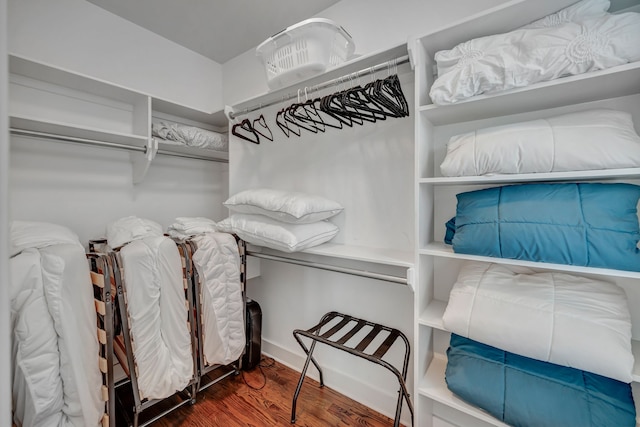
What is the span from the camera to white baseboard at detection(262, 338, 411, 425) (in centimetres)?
150

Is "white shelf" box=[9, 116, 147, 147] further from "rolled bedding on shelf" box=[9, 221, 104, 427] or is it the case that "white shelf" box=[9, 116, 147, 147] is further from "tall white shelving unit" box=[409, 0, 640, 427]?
"tall white shelving unit" box=[409, 0, 640, 427]

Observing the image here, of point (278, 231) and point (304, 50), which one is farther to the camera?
point (278, 231)

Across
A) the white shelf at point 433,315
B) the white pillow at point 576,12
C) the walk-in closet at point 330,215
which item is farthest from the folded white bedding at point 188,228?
the white pillow at point 576,12

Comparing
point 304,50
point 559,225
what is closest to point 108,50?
point 304,50

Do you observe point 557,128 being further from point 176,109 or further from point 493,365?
point 176,109

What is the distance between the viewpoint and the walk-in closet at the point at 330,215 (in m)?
0.86

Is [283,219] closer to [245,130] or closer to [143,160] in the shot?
[245,130]

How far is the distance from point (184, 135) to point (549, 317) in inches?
84.7

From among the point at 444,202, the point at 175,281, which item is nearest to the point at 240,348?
the point at 175,281

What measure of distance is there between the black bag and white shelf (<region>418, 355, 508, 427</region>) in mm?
1140

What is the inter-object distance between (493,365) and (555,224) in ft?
1.82

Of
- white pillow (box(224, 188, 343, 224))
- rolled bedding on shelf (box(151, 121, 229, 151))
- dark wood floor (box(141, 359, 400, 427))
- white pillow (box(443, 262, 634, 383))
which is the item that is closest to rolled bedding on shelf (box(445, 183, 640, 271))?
white pillow (box(443, 262, 634, 383))

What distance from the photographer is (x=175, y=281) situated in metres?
1.38

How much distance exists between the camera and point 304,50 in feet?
4.36
